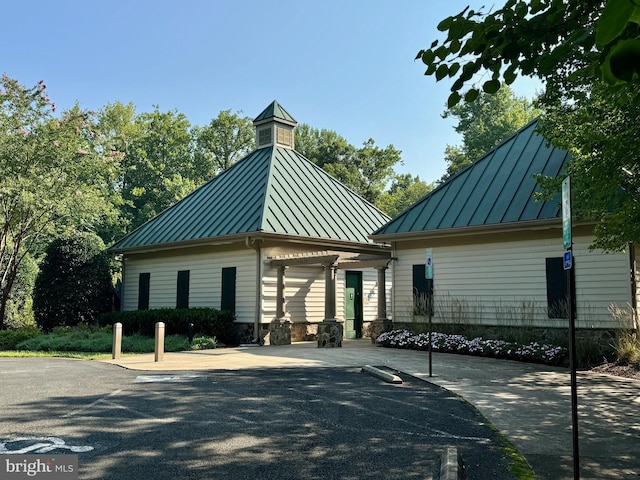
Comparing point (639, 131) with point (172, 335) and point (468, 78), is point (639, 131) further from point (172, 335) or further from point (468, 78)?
point (172, 335)

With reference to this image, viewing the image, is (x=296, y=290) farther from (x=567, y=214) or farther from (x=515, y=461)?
(x=567, y=214)

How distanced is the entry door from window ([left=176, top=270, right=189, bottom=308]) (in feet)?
21.0

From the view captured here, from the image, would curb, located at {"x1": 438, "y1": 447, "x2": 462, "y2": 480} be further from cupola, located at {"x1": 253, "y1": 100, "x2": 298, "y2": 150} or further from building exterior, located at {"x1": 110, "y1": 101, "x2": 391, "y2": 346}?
cupola, located at {"x1": 253, "y1": 100, "x2": 298, "y2": 150}

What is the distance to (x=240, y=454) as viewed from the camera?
549cm

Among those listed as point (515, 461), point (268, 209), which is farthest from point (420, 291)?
point (515, 461)

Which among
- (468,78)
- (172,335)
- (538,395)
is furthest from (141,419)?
(172,335)

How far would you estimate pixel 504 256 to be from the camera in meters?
16.2

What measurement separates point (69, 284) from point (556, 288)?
18.7 m

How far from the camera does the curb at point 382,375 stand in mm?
10211

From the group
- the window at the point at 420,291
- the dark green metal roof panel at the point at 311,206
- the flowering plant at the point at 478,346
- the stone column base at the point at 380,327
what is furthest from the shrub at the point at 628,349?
the dark green metal roof panel at the point at 311,206

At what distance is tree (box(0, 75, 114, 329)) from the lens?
20.5m

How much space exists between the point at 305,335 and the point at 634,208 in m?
13.6

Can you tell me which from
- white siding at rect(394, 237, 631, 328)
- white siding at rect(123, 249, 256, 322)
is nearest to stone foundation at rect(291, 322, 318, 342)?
white siding at rect(123, 249, 256, 322)

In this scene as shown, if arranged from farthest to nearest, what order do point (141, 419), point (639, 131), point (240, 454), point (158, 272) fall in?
point (158, 272) < point (639, 131) < point (141, 419) < point (240, 454)
